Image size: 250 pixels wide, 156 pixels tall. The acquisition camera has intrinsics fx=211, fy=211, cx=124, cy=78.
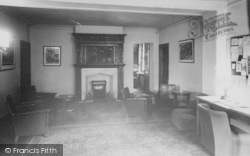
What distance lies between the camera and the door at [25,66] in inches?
267

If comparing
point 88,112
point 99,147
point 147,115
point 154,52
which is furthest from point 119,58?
point 99,147

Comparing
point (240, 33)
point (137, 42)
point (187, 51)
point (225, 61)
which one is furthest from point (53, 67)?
point (240, 33)

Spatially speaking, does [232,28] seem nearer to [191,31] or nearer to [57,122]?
[191,31]

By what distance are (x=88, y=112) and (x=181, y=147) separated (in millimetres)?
3249

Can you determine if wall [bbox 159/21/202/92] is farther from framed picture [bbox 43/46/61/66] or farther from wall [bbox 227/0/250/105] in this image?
framed picture [bbox 43/46/61/66]

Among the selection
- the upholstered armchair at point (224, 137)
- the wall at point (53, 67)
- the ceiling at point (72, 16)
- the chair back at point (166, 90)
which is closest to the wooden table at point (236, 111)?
the upholstered armchair at point (224, 137)

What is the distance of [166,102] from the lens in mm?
6098

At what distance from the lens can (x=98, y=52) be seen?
802 centimetres

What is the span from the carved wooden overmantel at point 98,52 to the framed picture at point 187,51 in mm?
2333

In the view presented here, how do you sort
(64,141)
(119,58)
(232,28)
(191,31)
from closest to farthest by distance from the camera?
(64,141)
(232,28)
(191,31)
(119,58)

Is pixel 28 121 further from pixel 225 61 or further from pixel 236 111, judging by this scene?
pixel 225 61

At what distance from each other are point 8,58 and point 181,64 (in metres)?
5.09

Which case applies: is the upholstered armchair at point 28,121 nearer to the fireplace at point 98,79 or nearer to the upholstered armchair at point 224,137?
the upholstered armchair at point 224,137

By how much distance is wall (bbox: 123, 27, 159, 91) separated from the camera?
27.8ft
